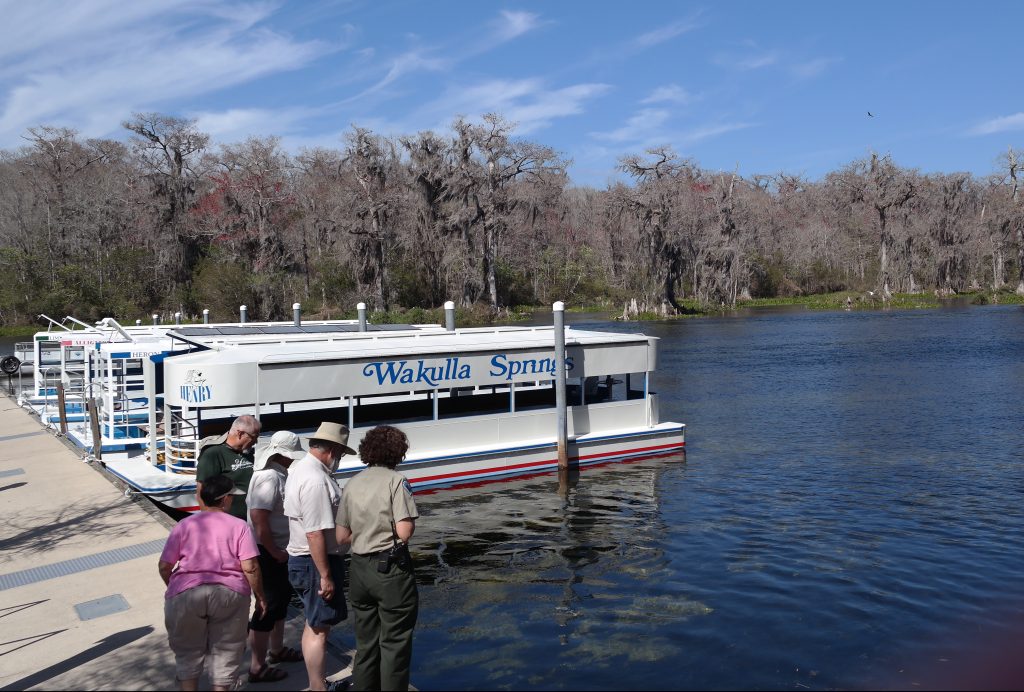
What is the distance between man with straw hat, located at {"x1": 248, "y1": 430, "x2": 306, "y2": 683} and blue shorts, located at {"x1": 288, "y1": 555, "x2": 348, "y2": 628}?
0.23 meters

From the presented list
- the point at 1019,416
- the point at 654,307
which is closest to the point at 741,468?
the point at 1019,416

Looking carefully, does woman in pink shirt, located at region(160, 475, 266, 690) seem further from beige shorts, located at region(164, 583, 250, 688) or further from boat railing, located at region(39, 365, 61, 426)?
boat railing, located at region(39, 365, 61, 426)

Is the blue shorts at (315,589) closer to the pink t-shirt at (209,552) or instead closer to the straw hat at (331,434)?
the pink t-shirt at (209,552)

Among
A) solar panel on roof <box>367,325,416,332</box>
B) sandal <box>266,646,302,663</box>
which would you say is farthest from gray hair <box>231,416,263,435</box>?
solar panel on roof <box>367,325,416,332</box>

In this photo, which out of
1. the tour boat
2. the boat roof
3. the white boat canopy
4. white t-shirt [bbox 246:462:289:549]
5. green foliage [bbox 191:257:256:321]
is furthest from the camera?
green foliage [bbox 191:257:256:321]

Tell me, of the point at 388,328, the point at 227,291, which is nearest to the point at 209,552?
the point at 388,328

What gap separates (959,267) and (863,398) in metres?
77.3

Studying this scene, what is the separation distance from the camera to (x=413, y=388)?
18.2 m

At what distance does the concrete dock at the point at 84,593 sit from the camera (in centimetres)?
777

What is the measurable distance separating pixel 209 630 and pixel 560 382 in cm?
1326

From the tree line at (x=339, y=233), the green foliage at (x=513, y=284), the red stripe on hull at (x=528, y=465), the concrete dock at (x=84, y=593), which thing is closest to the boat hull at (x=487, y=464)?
the red stripe on hull at (x=528, y=465)

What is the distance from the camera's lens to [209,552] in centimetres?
652

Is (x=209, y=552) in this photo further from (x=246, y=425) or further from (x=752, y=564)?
(x=752, y=564)

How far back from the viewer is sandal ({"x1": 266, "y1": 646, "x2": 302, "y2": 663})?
7783 millimetres
